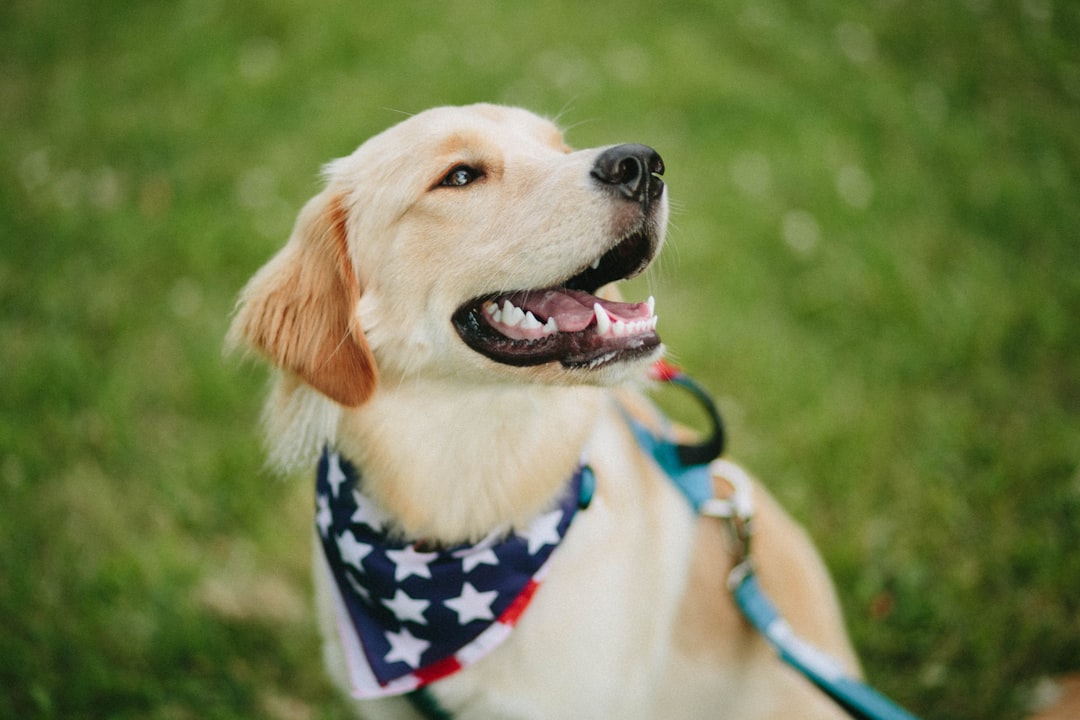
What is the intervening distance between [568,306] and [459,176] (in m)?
0.44

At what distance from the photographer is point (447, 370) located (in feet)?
5.94

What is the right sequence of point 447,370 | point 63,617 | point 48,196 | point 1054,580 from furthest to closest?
point 48,196 → point 1054,580 → point 63,617 → point 447,370

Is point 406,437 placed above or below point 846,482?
above

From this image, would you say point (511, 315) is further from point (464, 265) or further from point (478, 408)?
point (478, 408)

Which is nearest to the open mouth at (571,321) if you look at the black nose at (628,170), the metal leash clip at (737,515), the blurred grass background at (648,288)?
the black nose at (628,170)

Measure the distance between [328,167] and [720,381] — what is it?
2.17m

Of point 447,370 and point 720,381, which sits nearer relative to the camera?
point 447,370

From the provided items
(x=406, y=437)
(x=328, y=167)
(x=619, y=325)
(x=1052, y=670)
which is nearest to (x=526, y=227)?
(x=619, y=325)

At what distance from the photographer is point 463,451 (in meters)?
1.88

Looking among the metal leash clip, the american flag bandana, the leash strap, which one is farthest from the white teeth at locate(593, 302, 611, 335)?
the metal leash clip

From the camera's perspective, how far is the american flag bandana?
1.77 m

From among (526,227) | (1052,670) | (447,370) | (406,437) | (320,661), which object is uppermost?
(526,227)

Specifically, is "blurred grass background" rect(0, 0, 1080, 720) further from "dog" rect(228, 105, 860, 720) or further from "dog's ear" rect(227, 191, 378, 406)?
"dog's ear" rect(227, 191, 378, 406)

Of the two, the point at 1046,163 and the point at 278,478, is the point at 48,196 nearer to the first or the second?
the point at 278,478
